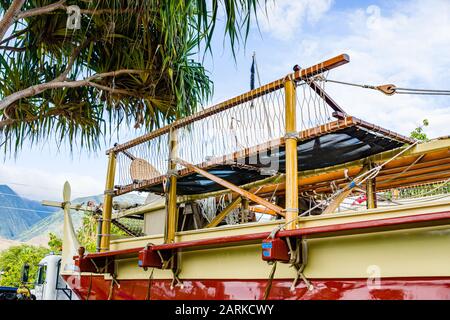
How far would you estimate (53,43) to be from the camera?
4824 mm

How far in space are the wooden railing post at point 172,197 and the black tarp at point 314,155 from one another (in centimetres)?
12

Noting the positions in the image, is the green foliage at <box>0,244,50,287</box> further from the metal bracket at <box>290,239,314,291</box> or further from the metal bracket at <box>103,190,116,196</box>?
the metal bracket at <box>290,239,314,291</box>

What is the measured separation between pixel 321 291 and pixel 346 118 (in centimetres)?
103

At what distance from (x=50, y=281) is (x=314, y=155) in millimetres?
5895

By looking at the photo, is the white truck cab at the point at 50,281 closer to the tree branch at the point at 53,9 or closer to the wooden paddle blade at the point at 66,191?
the wooden paddle blade at the point at 66,191

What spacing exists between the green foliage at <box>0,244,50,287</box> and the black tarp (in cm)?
1973

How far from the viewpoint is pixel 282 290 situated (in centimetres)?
292

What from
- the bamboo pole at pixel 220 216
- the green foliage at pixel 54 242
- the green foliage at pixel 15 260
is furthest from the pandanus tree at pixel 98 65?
the green foliage at pixel 15 260

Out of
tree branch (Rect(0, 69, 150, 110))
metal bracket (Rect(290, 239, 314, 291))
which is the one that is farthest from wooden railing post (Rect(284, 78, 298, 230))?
tree branch (Rect(0, 69, 150, 110))

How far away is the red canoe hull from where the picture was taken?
232 cm

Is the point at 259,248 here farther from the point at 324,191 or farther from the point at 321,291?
the point at 324,191

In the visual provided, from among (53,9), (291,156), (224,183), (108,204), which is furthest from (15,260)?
(291,156)

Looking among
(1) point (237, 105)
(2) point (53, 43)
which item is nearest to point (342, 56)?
(1) point (237, 105)

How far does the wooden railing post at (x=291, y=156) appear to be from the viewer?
2.94 m
